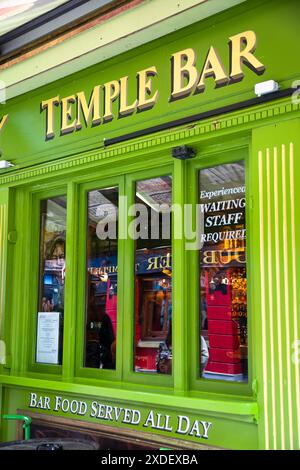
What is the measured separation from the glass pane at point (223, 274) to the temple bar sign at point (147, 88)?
0.56 metres

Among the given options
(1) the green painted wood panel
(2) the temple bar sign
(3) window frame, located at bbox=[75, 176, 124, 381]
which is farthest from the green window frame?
(2) the temple bar sign

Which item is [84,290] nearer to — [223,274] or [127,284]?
[127,284]

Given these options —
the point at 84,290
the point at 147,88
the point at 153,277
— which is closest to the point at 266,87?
the point at 147,88

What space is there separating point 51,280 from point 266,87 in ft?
8.05

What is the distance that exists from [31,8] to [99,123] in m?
0.92

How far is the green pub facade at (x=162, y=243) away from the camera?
3.01m

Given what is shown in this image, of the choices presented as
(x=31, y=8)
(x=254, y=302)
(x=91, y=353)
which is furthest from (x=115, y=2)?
(x=91, y=353)

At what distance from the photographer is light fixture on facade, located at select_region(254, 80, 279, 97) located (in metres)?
3.00

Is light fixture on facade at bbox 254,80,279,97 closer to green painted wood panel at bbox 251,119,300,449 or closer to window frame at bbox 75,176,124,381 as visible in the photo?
green painted wood panel at bbox 251,119,300,449

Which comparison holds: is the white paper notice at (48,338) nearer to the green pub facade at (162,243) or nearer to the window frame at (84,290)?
the green pub facade at (162,243)

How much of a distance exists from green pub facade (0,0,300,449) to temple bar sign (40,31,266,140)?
1 cm

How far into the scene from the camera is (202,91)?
344 cm

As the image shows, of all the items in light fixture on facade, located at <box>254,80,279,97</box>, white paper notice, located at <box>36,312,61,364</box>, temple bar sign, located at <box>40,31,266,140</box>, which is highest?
temple bar sign, located at <box>40,31,266,140</box>

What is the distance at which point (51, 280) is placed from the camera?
15.0 feet
